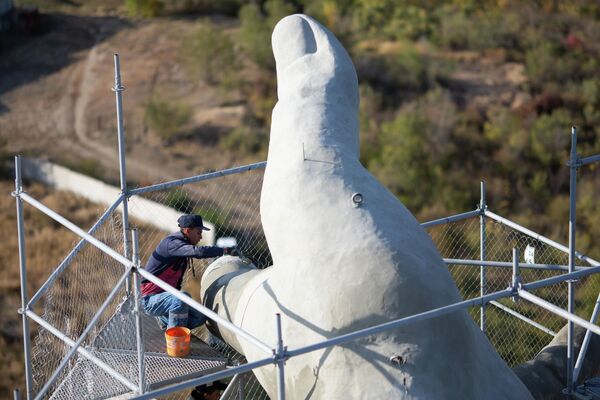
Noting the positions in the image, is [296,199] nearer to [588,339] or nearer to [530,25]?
[588,339]

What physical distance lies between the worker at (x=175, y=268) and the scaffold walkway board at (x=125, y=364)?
252mm

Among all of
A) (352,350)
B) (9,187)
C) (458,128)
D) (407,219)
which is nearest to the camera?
(352,350)

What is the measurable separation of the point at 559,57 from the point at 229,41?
12033 millimetres

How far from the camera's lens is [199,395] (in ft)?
43.0

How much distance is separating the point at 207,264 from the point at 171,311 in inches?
90.2

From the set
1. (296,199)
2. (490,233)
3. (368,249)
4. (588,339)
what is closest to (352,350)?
(368,249)

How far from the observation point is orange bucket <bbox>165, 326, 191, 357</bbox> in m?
12.3

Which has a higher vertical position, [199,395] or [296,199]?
[296,199]

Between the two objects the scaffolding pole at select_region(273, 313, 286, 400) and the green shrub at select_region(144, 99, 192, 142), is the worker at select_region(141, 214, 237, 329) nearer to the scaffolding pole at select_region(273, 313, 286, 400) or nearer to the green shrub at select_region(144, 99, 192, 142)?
the scaffolding pole at select_region(273, 313, 286, 400)

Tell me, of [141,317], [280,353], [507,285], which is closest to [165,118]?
[507,285]

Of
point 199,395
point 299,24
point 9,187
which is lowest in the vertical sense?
point 9,187

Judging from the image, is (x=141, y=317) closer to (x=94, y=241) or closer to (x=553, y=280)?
(x=94, y=241)

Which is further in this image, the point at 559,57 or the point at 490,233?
the point at 559,57

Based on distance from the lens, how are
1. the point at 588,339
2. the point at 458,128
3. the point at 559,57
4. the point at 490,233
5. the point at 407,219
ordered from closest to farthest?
the point at 407,219, the point at 588,339, the point at 490,233, the point at 458,128, the point at 559,57
